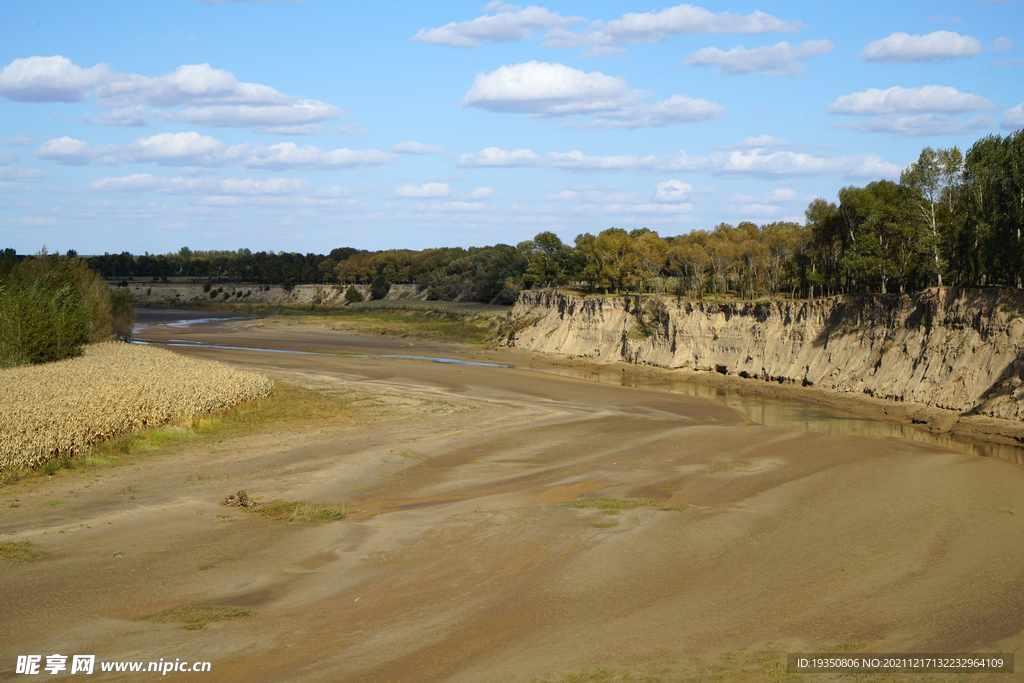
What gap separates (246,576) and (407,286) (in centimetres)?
14132

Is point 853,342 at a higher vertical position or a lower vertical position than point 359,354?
higher

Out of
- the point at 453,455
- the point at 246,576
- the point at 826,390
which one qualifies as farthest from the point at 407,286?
the point at 246,576

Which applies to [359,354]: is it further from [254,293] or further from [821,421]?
[254,293]

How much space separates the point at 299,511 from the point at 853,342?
3552 centimetres

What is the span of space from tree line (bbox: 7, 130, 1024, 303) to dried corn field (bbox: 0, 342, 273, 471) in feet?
125

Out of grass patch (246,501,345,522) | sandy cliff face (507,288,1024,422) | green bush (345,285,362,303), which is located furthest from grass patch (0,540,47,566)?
green bush (345,285,362,303)

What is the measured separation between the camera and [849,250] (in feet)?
165

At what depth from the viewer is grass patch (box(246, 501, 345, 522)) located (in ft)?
51.8

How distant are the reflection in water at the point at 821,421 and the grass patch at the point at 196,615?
82.8 feet

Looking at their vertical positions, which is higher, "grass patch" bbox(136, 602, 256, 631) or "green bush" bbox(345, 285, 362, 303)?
"green bush" bbox(345, 285, 362, 303)

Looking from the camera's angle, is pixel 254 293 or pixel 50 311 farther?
pixel 254 293

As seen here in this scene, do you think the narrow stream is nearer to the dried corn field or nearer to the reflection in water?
the reflection in water

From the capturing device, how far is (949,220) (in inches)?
1586

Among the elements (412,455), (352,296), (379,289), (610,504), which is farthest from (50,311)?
(379,289)
